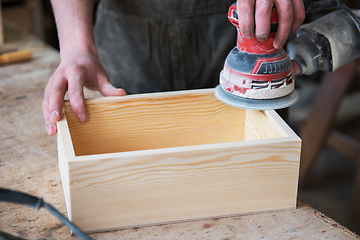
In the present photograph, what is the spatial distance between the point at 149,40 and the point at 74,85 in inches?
20.5

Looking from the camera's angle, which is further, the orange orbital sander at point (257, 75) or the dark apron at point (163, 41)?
the dark apron at point (163, 41)

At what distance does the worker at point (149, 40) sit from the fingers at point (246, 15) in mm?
467

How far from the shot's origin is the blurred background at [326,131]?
2137 mm

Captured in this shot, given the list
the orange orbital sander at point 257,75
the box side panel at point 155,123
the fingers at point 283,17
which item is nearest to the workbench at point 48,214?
the box side panel at point 155,123

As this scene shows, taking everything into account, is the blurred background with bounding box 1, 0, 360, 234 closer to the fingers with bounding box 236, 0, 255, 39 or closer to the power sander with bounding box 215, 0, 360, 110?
the power sander with bounding box 215, 0, 360, 110

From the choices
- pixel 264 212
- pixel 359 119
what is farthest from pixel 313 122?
pixel 264 212

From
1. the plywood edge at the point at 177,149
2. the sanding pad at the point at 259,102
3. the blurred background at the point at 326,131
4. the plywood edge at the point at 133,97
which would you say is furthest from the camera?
the blurred background at the point at 326,131

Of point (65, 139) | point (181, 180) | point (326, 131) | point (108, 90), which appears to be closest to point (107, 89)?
point (108, 90)

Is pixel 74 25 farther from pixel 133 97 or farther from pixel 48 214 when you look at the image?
pixel 48 214

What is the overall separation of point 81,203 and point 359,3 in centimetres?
228

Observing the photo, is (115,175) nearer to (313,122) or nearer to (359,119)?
(313,122)

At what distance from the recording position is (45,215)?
2.54ft

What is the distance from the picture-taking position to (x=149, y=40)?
4.58 ft

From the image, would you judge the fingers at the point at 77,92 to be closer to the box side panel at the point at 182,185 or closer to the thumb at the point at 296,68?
the box side panel at the point at 182,185
